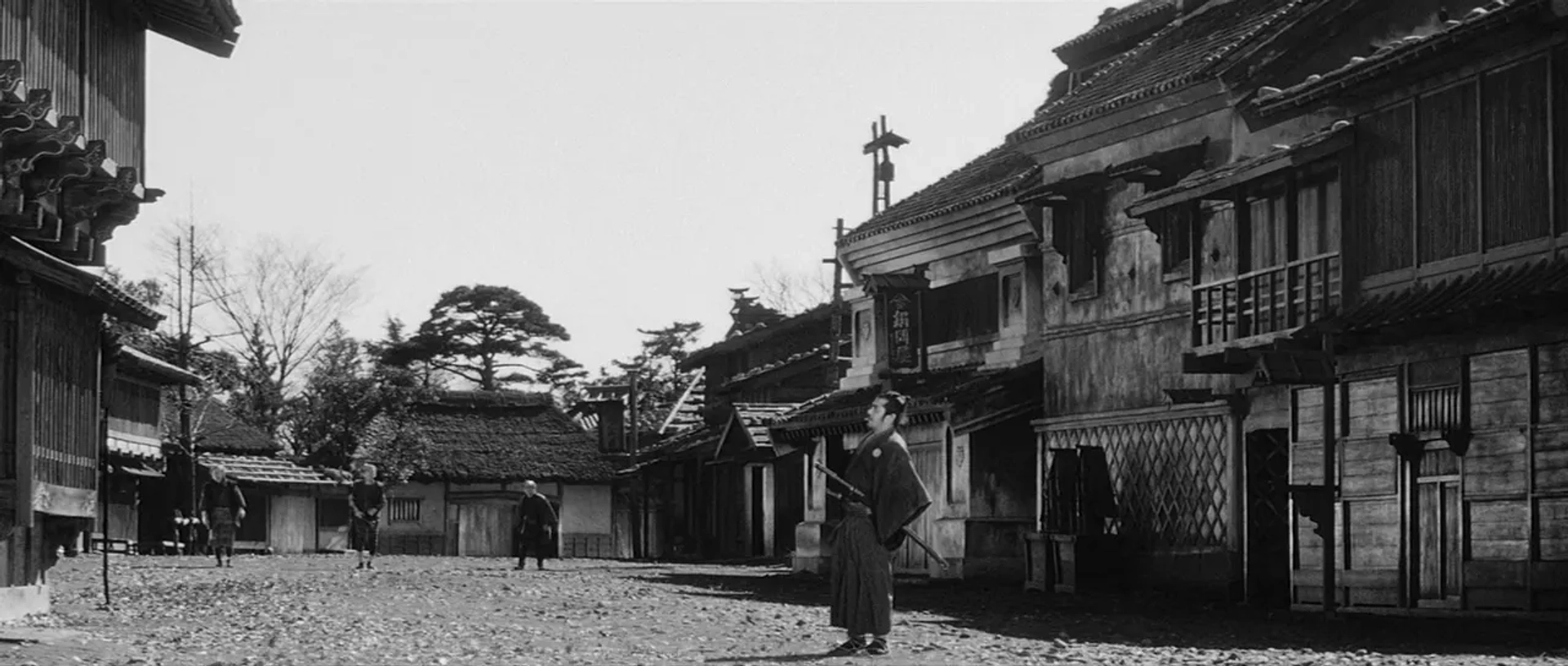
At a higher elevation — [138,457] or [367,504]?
[138,457]

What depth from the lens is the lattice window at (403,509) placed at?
64562 mm

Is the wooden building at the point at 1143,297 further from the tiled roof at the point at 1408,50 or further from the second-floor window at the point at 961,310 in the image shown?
the tiled roof at the point at 1408,50

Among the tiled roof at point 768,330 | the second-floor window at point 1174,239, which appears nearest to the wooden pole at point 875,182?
the tiled roof at point 768,330

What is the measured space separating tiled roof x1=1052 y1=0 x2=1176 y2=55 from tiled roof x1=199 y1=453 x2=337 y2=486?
27713 millimetres

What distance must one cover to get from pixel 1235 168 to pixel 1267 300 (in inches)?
65.9

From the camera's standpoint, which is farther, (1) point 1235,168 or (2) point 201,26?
(1) point 1235,168

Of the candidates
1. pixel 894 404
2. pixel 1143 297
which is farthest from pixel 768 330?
pixel 894 404

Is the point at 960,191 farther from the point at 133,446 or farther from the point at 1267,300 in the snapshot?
the point at 133,446

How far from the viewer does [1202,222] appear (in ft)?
92.8

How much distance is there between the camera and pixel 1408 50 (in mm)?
21531

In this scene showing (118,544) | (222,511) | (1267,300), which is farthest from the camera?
(118,544)

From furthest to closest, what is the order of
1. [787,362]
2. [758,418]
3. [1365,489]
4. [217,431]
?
[217,431]
[787,362]
[758,418]
[1365,489]

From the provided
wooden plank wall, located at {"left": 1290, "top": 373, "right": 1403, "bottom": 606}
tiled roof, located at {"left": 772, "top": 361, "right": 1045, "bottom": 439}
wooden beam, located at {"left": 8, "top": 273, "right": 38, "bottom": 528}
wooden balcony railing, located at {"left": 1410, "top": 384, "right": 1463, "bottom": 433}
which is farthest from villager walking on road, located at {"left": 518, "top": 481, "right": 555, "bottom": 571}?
wooden balcony railing, located at {"left": 1410, "top": 384, "right": 1463, "bottom": 433}

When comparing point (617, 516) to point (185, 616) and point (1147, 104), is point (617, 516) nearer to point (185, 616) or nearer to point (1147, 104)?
point (1147, 104)
